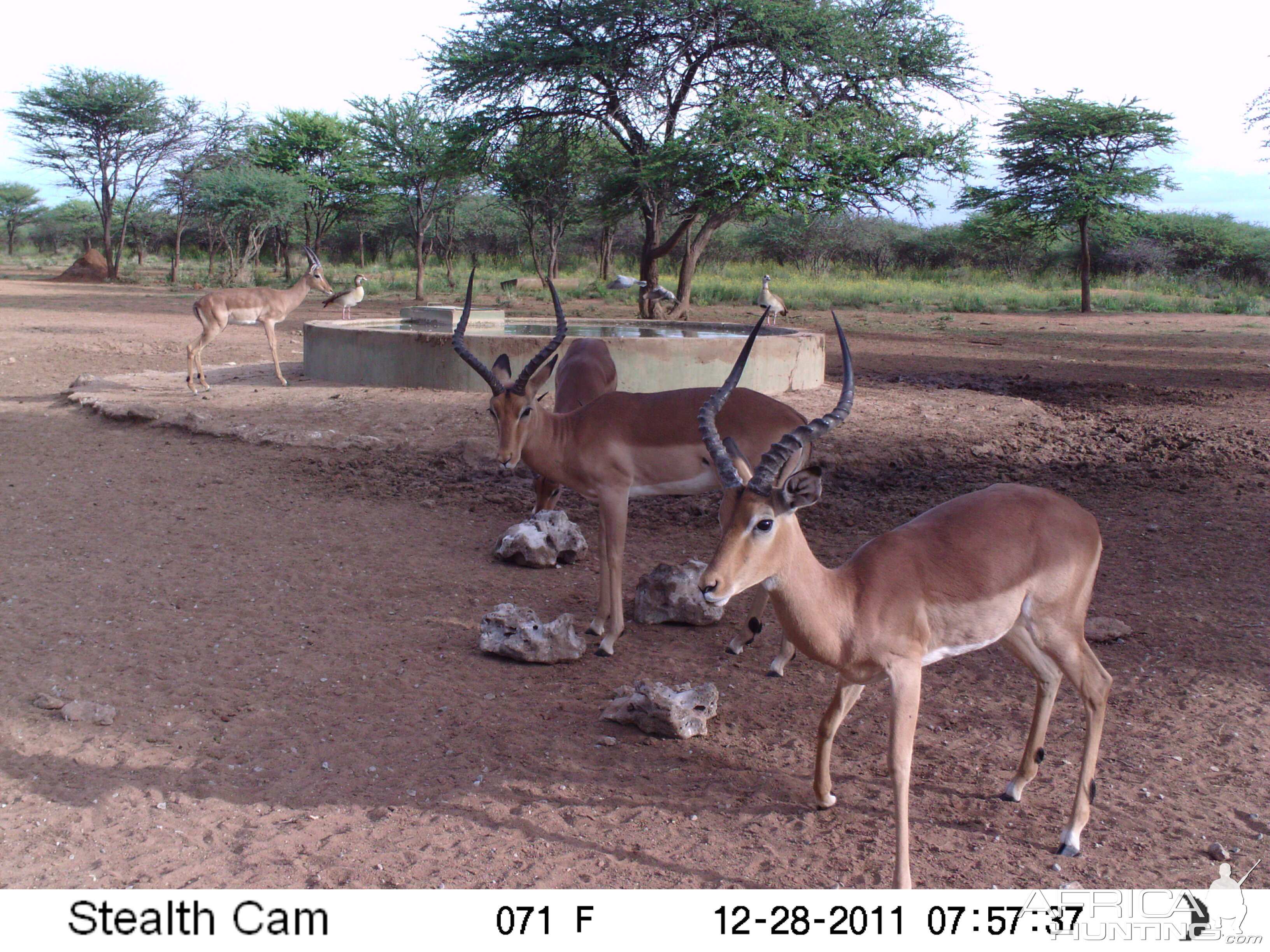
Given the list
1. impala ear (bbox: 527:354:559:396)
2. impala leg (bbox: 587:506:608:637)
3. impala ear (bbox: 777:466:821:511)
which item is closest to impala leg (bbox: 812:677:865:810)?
impala ear (bbox: 777:466:821:511)

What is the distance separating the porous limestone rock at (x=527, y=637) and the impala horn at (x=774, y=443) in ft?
5.65

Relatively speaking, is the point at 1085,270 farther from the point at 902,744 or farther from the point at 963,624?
the point at 902,744

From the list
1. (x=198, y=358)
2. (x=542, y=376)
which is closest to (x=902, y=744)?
(x=542, y=376)

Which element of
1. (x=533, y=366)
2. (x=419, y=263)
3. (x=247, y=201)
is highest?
(x=247, y=201)

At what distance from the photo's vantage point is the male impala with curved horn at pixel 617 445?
5.04 metres

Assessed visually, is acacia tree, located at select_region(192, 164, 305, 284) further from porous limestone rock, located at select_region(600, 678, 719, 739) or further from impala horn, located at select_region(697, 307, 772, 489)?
impala horn, located at select_region(697, 307, 772, 489)

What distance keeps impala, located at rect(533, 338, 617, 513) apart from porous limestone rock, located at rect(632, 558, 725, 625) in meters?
1.15

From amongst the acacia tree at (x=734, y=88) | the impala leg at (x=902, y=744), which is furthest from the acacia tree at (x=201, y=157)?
the impala leg at (x=902, y=744)

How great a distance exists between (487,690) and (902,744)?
6.37ft

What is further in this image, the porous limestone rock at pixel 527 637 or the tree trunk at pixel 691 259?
the tree trunk at pixel 691 259

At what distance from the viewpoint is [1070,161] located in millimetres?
25797

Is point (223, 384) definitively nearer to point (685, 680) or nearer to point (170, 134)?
point (685, 680)

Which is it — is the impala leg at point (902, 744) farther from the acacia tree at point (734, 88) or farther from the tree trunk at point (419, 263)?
the tree trunk at point (419, 263)

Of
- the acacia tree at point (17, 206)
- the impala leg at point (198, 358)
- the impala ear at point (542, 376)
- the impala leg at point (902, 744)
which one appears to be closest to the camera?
the impala leg at point (902, 744)
